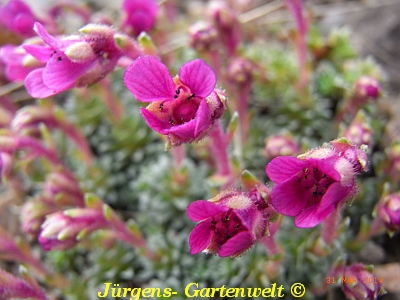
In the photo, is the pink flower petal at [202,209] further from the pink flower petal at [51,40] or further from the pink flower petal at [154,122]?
the pink flower petal at [51,40]

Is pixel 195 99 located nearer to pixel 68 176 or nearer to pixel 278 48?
pixel 68 176

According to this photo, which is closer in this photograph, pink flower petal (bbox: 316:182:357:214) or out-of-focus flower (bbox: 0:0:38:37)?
pink flower petal (bbox: 316:182:357:214)

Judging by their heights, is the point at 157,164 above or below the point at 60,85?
below

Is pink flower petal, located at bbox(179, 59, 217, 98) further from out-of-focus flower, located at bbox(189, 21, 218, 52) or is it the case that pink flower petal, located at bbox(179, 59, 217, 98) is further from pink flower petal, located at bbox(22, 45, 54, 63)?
out-of-focus flower, located at bbox(189, 21, 218, 52)

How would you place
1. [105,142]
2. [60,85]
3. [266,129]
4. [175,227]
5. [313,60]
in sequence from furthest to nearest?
[313,60]
[105,142]
[266,129]
[175,227]
[60,85]

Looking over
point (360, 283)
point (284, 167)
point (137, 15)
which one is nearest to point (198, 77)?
point (284, 167)

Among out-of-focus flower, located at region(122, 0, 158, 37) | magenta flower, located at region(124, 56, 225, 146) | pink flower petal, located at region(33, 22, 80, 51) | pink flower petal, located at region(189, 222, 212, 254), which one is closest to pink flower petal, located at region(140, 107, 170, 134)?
magenta flower, located at region(124, 56, 225, 146)

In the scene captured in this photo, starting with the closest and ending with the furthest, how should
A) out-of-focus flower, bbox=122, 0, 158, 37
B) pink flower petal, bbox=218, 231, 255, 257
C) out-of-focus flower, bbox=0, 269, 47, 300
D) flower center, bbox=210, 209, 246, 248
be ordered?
pink flower petal, bbox=218, 231, 255, 257
flower center, bbox=210, 209, 246, 248
out-of-focus flower, bbox=0, 269, 47, 300
out-of-focus flower, bbox=122, 0, 158, 37

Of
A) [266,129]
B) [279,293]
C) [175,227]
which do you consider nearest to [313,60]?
[266,129]
